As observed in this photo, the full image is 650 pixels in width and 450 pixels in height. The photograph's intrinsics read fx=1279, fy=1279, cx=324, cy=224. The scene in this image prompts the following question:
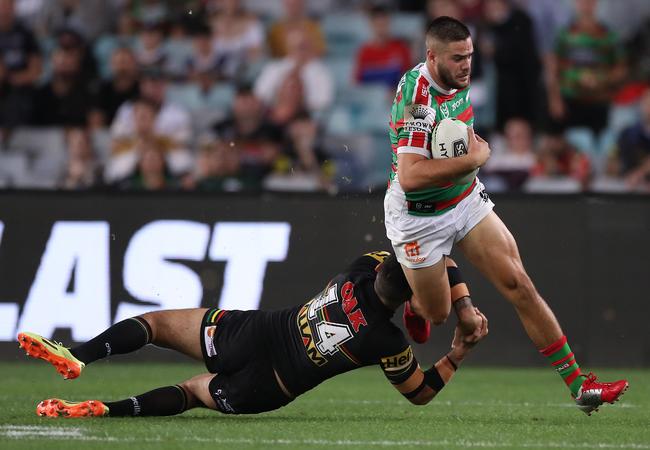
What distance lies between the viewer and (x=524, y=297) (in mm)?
7512

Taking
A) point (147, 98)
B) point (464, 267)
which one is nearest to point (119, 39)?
point (147, 98)

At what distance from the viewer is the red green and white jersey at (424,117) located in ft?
24.5

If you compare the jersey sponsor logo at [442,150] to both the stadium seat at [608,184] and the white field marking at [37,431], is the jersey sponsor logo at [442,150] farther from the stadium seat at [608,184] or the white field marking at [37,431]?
the stadium seat at [608,184]

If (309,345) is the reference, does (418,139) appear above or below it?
above

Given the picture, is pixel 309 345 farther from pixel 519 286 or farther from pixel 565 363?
pixel 565 363

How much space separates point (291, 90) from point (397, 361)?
25.3ft

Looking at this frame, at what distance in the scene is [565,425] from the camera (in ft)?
24.0

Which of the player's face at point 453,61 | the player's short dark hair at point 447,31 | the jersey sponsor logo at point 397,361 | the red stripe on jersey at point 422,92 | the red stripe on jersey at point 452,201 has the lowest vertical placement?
the jersey sponsor logo at point 397,361

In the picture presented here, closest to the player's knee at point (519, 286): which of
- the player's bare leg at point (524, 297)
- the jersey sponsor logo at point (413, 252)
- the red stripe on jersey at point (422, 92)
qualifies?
the player's bare leg at point (524, 297)

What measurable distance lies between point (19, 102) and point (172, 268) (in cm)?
487

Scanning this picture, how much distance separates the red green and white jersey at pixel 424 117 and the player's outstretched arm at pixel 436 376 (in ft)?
2.67

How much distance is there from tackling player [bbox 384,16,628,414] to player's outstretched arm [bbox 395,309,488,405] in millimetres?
76

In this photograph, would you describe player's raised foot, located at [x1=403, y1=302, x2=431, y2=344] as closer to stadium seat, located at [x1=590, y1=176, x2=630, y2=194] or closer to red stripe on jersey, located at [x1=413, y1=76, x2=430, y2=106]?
red stripe on jersey, located at [x1=413, y1=76, x2=430, y2=106]

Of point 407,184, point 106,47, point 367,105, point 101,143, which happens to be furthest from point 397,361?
point 106,47
